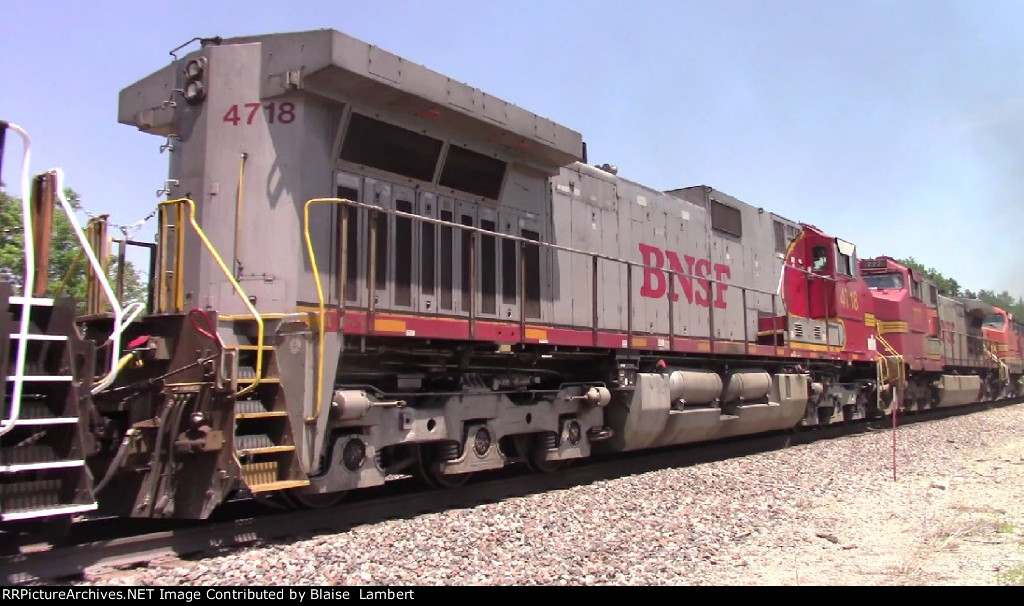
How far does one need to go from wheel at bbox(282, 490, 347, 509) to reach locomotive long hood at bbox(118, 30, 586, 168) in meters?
3.14

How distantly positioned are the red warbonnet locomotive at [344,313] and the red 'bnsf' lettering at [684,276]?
0.18 feet

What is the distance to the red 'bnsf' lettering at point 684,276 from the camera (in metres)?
9.95

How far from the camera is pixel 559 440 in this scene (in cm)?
795

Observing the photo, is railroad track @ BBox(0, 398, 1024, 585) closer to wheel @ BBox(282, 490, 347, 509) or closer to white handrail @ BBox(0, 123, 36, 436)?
wheel @ BBox(282, 490, 347, 509)

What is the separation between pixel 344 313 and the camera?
5629 millimetres

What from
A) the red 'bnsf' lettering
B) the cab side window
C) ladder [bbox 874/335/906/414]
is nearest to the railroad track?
the red 'bnsf' lettering

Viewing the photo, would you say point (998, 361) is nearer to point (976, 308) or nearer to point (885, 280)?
point (976, 308)

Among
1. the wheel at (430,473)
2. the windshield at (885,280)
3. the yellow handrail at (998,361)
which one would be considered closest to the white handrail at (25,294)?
the wheel at (430,473)

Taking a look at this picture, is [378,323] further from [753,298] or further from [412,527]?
[753,298]

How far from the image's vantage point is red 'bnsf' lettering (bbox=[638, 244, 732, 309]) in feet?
32.7

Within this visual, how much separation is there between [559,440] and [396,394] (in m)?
2.25

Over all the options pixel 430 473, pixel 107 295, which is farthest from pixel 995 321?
pixel 107 295

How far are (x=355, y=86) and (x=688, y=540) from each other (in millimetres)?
4358
